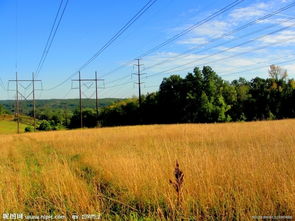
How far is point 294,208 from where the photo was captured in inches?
140

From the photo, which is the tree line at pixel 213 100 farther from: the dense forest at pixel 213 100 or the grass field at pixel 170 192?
the grass field at pixel 170 192

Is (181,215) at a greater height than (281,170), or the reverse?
(281,170)

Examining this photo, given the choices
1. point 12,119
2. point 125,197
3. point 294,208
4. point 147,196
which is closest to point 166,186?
point 147,196

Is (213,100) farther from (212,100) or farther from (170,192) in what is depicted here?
(170,192)

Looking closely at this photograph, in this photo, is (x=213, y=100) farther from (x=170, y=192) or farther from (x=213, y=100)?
(x=170, y=192)

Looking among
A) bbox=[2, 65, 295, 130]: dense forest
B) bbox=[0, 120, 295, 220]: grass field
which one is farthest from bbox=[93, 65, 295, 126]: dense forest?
bbox=[0, 120, 295, 220]: grass field

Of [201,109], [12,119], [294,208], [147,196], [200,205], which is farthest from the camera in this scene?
[12,119]

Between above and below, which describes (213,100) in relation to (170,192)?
above

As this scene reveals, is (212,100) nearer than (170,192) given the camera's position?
No

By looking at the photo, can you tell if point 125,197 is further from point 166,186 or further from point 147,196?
point 166,186

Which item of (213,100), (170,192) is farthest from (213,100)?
(170,192)

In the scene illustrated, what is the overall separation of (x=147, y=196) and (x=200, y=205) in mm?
993

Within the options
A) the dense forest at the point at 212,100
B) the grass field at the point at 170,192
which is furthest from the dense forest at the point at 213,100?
the grass field at the point at 170,192

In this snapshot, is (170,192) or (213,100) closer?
(170,192)
